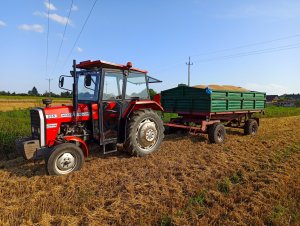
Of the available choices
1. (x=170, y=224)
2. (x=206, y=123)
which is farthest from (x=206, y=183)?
(x=206, y=123)

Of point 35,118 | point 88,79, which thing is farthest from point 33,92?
point 88,79

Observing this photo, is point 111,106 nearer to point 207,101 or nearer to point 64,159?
point 64,159

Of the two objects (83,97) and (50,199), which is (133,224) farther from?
(83,97)

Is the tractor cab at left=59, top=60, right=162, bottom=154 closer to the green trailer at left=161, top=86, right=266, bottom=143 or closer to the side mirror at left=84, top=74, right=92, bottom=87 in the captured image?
the side mirror at left=84, top=74, right=92, bottom=87

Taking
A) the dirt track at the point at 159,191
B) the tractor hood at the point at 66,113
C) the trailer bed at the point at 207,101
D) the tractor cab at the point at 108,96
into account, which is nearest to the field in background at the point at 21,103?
the trailer bed at the point at 207,101

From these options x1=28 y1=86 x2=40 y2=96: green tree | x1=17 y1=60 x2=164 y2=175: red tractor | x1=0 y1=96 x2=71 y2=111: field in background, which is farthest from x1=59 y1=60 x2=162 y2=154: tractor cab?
x1=28 y1=86 x2=40 y2=96: green tree

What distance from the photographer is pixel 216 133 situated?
8914mm

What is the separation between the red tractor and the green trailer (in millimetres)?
2068

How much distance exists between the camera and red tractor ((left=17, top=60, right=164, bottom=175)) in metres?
5.70

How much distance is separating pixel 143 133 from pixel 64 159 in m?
2.15

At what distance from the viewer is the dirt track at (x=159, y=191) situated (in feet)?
12.7

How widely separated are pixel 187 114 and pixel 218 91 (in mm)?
1352

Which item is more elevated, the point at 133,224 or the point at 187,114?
the point at 187,114

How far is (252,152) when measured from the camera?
7824 mm
